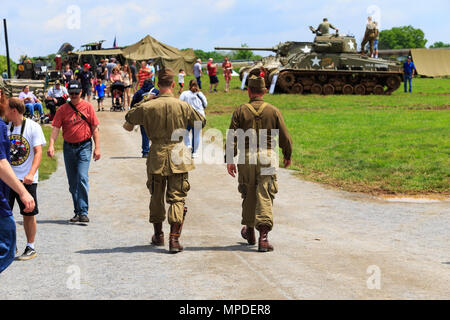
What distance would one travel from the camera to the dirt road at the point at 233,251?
5.51m

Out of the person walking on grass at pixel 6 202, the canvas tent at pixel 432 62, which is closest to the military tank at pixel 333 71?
the canvas tent at pixel 432 62

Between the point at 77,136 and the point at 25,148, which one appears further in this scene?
the point at 77,136

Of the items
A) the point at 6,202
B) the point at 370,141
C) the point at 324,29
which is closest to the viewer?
the point at 6,202

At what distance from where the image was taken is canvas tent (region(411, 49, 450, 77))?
163ft

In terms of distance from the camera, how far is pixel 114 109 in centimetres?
2475

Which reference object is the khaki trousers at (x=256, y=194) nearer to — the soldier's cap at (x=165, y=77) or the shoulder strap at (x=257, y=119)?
the shoulder strap at (x=257, y=119)

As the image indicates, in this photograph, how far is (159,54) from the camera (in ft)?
137

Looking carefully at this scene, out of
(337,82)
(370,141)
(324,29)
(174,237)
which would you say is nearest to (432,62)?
(324,29)

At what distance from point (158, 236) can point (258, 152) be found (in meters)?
1.52

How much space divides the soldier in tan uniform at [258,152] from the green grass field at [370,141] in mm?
5087

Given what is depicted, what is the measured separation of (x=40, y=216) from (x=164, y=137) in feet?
11.0

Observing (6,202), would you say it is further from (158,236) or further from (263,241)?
(263,241)

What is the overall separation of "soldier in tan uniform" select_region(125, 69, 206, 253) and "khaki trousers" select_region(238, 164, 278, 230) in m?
0.65

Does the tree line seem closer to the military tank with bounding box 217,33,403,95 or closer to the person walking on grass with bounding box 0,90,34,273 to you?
the military tank with bounding box 217,33,403,95
